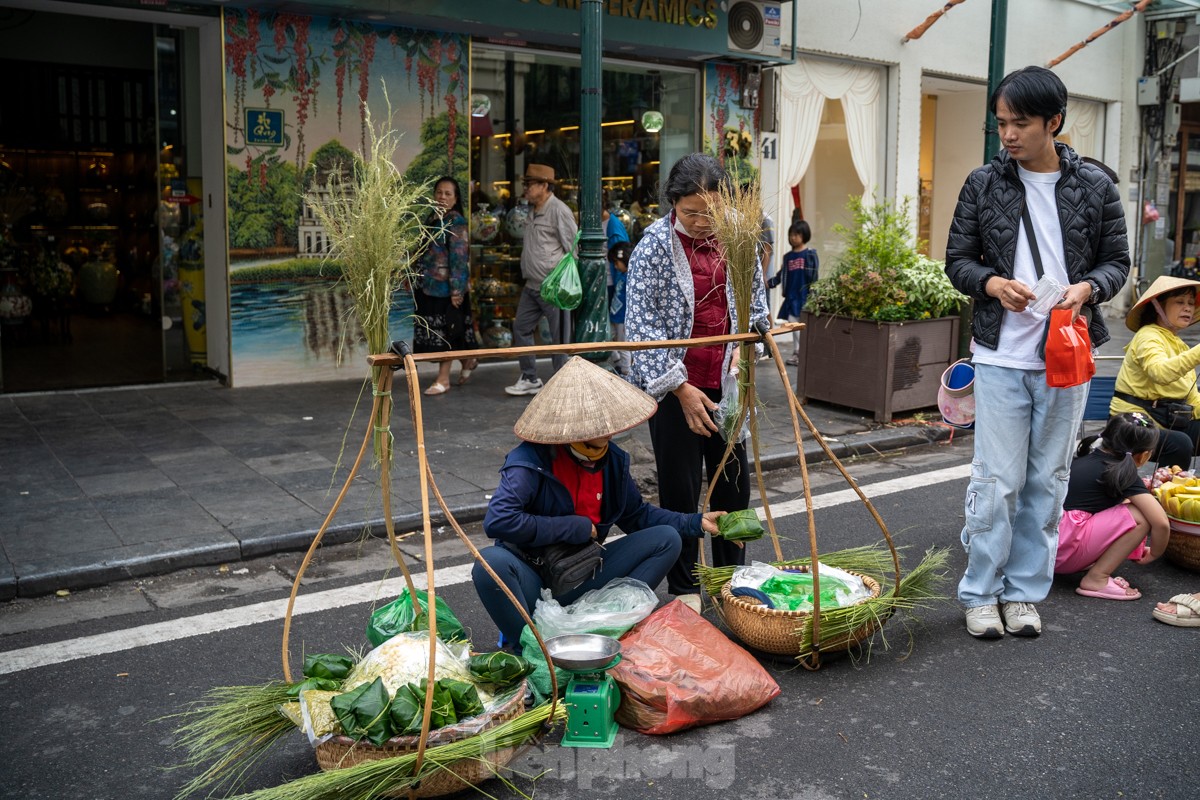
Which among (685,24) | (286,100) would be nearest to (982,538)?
(286,100)

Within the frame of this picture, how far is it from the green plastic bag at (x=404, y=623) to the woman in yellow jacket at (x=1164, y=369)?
12.0 ft

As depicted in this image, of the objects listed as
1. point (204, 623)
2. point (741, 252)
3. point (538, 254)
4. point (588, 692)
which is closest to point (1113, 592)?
point (741, 252)

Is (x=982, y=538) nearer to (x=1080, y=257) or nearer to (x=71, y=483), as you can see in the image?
(x=1080, y=257)

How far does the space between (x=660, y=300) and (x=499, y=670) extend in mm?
1651

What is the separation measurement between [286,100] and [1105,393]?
22.6 feet

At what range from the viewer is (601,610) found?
381cm

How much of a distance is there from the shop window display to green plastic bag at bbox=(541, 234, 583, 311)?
3.03m

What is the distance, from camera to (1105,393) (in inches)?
235

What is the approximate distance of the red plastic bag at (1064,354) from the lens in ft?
12.9

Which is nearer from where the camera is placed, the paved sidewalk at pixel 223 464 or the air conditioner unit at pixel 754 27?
the paved sidewalk at pixel 223 464

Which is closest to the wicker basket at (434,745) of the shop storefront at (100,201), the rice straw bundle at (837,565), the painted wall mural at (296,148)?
the rice straw bundle at (837,565)

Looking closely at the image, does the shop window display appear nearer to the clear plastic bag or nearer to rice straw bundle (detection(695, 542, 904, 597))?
the clear plastic bag

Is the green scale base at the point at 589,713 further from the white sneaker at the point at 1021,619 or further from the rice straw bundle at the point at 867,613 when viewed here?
the white sneaker at the point at 1021,619

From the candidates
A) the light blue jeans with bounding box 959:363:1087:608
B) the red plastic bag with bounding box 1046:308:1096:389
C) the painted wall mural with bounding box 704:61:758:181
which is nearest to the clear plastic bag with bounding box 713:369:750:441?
the light blue jeans with bounding box 959:363:1087:608
